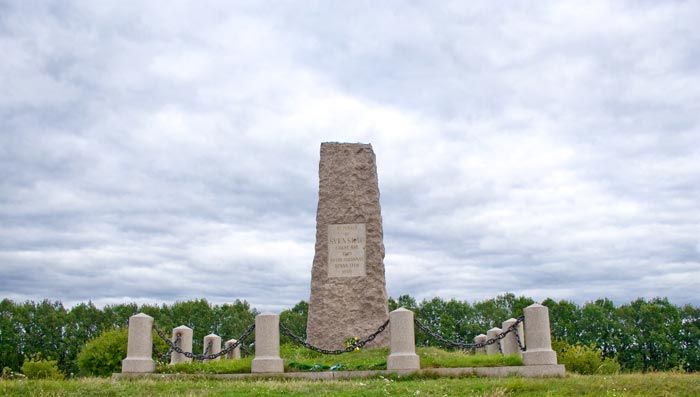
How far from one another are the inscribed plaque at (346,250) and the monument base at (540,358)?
21.0 feet

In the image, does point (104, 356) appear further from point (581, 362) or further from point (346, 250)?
point (581, 362)

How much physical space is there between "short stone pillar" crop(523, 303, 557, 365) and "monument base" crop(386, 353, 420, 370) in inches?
97.3

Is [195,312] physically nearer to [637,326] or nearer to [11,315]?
[11,315]

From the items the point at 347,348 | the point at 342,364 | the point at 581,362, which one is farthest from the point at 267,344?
the point at 581,362

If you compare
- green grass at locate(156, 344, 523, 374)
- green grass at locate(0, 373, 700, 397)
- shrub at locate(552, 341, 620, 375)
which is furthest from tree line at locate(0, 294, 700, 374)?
green grass at locate(0, 373, 700, 397)

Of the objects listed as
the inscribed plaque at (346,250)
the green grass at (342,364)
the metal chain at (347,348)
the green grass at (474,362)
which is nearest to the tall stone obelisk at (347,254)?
the inscribed plaque at (346,250)

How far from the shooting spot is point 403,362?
15.1 m

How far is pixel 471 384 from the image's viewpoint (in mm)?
12500

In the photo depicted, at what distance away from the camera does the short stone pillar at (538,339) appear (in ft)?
49.2

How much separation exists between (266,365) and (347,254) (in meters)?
5.65

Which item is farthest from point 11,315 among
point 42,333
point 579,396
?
point 579,396

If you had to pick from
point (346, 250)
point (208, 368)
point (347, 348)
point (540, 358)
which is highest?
point (346, 250)

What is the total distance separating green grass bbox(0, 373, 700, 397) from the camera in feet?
38.7

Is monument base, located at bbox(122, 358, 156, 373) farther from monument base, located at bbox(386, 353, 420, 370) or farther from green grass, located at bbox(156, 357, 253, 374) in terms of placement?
monument base, located at bbox(386, 353, 420, 370)
